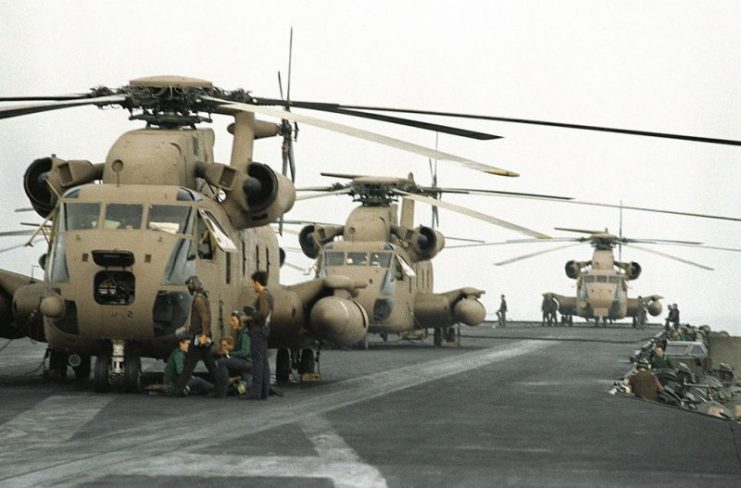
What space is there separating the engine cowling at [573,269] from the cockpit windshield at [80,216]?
5704 cm

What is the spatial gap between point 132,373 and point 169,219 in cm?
244

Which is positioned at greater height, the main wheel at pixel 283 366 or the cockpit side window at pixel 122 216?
the cockpit side window at pixel 122 216

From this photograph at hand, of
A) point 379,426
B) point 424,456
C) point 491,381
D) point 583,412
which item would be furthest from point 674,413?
point 491,381

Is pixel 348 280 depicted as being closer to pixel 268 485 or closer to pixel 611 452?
pixel 611 452

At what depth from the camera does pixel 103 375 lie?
19.4 meters

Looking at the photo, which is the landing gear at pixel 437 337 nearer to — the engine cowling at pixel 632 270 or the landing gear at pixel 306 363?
the landing gear at pixel 306 363

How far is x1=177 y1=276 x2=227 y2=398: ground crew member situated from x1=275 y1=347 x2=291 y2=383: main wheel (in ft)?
15.1

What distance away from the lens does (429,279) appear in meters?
44.1

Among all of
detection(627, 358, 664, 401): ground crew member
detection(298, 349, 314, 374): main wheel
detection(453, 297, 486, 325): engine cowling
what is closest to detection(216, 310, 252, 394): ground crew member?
detection(298, 349, 314, 374): main wheel

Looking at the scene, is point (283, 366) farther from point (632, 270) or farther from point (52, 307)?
point (632, 270)

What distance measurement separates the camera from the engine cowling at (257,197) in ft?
69.4

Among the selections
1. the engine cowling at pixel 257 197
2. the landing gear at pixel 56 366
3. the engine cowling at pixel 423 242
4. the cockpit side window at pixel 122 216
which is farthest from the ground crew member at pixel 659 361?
the cockpit side window at pixel 122 216

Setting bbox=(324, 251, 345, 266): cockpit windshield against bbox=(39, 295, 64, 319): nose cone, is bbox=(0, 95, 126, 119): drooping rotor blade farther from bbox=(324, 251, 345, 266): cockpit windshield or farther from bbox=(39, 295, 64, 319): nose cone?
bbox=(324, 251, 345, 266): cockpit windshield

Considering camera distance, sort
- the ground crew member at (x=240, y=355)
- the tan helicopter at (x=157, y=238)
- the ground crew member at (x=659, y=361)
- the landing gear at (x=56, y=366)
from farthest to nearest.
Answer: the ground crew member at (x=659, y=361), the landing gear at (x=56, y=366), the ground crew member at (x=240, y=355), the tan helicopter at (x=157, y=238)
